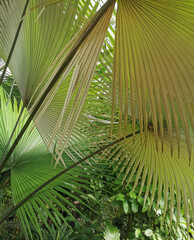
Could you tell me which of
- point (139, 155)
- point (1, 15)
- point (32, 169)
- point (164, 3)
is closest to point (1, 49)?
point (1, 15)

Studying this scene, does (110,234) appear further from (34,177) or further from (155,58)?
(155,58)

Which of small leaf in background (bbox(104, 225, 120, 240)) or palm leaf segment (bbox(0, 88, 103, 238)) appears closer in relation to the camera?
palm leaf segment (bbox(0, 88, 103, 238))

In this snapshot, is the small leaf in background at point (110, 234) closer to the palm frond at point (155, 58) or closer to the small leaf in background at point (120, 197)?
the small leaf in background at point (120, 197)

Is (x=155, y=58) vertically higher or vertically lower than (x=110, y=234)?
higher

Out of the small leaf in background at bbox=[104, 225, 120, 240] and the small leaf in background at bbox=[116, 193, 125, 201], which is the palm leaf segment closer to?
the small leaf in background at bbox=[104, 225, 120, 240]

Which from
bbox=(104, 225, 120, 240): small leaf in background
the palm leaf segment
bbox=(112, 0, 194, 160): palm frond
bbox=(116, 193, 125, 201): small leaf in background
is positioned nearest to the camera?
bbox=(112, 0, 194, 160): palm frond

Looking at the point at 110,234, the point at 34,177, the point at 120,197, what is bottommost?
the point at 110,234

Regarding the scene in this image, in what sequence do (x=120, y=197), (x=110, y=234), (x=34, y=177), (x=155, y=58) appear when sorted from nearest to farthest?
(x=155, y=58) < (x=34, y=177) < (x=110, y=234) < (x=120, y=197)

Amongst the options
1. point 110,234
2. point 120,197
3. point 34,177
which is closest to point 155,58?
point 34,177

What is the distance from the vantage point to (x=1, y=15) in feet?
3.21

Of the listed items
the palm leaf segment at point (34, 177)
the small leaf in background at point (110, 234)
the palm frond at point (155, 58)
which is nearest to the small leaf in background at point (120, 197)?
the small leaf in background at point (110, 234)

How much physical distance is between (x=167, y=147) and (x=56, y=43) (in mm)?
494

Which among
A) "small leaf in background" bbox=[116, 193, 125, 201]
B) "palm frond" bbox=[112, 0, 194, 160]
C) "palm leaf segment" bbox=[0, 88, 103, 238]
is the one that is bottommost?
"small leaf in background" bbox=[116, 193, 125, 201]

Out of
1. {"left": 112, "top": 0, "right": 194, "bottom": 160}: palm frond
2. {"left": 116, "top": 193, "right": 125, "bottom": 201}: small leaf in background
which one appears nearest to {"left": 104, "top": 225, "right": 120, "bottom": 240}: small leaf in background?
{"left": 116, "top": 193, "right": 125, "bottom": 201}: small leaf in background
